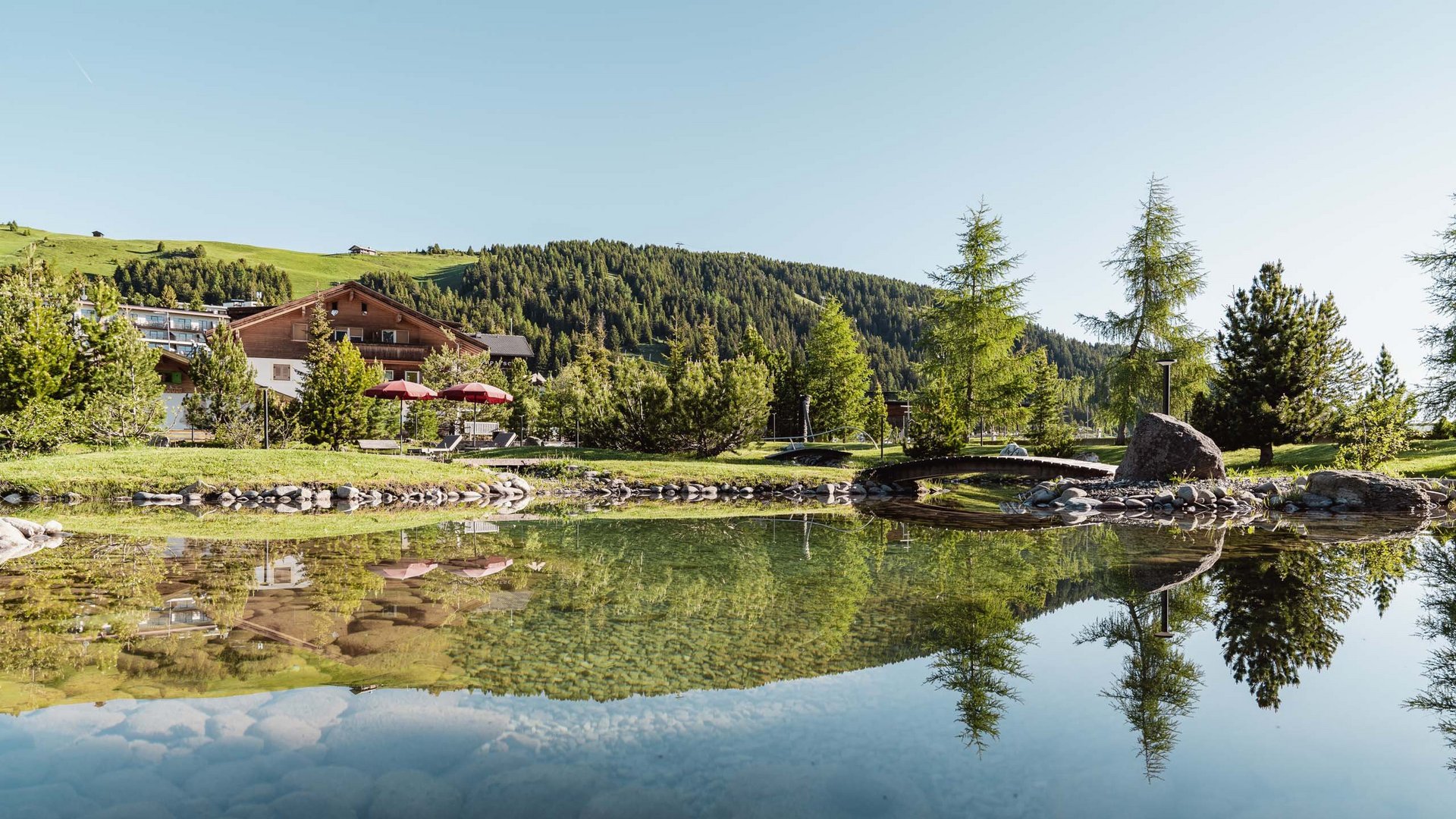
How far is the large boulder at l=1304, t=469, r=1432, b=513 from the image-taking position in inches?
673

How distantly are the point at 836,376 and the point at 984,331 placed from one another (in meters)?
16.1

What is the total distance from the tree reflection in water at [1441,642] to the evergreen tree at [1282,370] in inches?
715

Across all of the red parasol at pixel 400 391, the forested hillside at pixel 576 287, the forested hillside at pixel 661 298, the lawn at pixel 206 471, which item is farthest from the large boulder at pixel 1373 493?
the forested hillside at pixel 576 287

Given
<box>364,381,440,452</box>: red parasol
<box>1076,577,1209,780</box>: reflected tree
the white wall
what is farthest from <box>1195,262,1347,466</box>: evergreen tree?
the white wall

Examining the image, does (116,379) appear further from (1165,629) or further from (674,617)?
(1165,629)

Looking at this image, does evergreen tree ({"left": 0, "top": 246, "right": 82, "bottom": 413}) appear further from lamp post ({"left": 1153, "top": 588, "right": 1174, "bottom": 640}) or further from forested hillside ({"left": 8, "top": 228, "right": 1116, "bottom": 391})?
forested hillside ({"left": 8, "top": 228, "right": 1116, "bottom": 391})

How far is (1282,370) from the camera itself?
26.5 metres

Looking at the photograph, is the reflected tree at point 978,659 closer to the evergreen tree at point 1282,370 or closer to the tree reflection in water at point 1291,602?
the tree reflection in water at point 1291,602

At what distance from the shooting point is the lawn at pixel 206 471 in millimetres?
16703

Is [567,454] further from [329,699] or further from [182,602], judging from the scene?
[329,699]

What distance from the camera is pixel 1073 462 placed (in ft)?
69.1

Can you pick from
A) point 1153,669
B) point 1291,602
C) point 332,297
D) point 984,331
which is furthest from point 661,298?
point 1153,669

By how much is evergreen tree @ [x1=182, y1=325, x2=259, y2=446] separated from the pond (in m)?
17.4

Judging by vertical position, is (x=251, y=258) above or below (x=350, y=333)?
above
